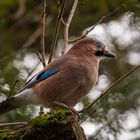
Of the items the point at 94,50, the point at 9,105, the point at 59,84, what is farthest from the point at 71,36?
the point at 9,105

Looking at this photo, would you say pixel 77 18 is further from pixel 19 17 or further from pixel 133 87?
pixel 133 87

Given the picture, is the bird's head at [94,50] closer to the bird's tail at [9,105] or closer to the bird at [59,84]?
the bird at [59,84]

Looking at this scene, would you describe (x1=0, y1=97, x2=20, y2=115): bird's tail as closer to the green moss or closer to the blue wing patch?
the blue wing patch

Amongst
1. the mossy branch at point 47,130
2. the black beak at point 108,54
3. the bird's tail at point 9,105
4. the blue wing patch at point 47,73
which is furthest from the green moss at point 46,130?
the black beak at point 108,54

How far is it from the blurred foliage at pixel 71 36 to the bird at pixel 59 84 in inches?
12.9

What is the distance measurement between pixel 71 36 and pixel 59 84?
396 centimetres

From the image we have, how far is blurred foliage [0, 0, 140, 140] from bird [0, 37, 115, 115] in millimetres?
A: 328

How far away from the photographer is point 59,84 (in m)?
7.30

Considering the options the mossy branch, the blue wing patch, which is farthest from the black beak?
the mossy branch

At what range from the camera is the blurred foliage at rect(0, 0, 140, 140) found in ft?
26.3

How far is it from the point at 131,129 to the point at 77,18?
3322mm

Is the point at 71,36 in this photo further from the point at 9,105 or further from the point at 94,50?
A: the point at 9,105

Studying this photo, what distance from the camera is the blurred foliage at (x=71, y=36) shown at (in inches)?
315

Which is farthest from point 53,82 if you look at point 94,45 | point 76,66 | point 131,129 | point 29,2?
point 29,2
